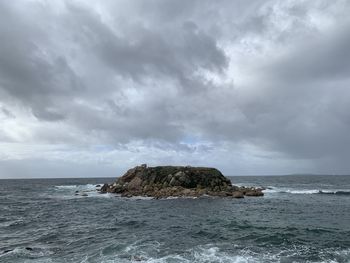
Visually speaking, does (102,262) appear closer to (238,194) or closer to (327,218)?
(327,218)

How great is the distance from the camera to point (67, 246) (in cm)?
2958

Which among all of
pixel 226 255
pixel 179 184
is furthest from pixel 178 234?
pixel 179 184

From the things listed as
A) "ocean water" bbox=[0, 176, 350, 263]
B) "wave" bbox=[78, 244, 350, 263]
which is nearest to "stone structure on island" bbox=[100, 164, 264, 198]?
"ocean water" bbox=[0, 176, 350, 263]

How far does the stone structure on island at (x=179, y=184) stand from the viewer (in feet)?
232

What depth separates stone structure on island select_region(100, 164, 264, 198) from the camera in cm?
7062

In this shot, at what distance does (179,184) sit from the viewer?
7444cm

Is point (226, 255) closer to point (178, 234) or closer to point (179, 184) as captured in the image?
point (178, 234)

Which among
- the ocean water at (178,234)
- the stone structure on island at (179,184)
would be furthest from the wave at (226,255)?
the stone structure on island at (179,184)

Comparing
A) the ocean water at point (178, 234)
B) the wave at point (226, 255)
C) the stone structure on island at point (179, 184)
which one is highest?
the stone structure on island at point (179, 184)

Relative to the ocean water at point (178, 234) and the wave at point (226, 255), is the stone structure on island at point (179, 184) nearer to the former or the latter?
the ocean water at point (178, 234)

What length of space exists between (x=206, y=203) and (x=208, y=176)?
1831 centimetres

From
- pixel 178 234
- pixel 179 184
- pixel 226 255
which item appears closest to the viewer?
pixel 226 255

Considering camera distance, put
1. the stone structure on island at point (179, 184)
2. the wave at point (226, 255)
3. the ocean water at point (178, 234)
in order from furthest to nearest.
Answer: the stone structure on island at point (179, 184) < the ocean water at point (178, 234) < the wave at point (226, 255)

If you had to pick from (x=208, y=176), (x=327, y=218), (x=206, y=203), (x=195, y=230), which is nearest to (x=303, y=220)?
(x=327, y=218)
